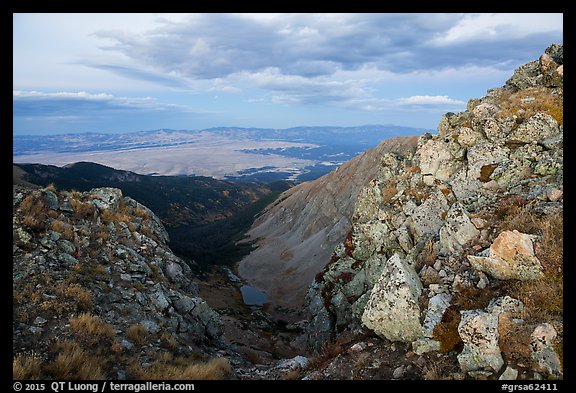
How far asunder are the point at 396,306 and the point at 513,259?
4184mm

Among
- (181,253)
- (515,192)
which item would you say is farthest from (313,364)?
(181,253)

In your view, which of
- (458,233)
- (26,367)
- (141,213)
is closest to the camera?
(26,367)

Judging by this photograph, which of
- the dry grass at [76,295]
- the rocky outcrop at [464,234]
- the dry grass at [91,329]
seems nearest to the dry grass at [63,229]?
the dry grass at [76,295]

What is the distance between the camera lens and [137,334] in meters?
14.0

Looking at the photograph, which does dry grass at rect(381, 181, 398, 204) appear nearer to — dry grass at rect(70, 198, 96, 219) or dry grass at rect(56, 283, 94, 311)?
dry grass at rect(56, 283, 94, 311)

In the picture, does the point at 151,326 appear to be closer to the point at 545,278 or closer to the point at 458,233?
the point at 458,233

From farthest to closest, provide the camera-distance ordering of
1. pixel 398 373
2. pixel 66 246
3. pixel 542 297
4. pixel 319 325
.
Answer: pixel 319 325 → pixel 66 246 → pixel 398 373 → pixel 542 297

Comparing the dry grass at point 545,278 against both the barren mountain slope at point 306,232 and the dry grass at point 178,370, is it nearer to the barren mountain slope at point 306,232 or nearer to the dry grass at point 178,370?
the dry grass at point 178,370

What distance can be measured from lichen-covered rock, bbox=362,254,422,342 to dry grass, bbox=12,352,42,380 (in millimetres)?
11178

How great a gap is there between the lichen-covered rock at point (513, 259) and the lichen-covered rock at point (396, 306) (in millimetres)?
2644

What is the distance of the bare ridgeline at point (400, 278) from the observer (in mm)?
9570

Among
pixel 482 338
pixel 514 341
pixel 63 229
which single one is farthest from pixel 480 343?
pixel 63 229
